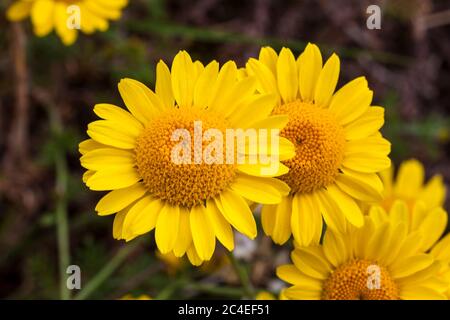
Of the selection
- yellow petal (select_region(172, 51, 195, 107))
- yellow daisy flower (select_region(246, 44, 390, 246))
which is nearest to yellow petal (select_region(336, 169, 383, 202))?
yellow daisy flower (select_region(246, 44, 390, 246))

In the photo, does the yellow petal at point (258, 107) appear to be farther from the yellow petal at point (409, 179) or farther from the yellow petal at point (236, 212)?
the yellow petal at point (409, 179)

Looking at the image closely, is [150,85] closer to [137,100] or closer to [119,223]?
[137,100]

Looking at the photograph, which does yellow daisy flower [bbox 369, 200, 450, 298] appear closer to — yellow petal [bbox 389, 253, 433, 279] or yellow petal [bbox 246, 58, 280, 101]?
yellow petal [bbox 389, 253, 433, 279]

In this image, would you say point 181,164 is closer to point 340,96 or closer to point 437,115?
point 340,96

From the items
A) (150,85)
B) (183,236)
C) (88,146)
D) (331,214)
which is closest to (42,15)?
(150,85)

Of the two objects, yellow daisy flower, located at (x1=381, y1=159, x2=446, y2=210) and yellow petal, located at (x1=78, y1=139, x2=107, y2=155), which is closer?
yellow petal, located at (x1=78, y1=139, x2=107, y2=155)

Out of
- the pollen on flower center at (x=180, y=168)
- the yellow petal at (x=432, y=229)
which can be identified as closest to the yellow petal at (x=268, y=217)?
the pollen on flower center at (x=180, y=168)
